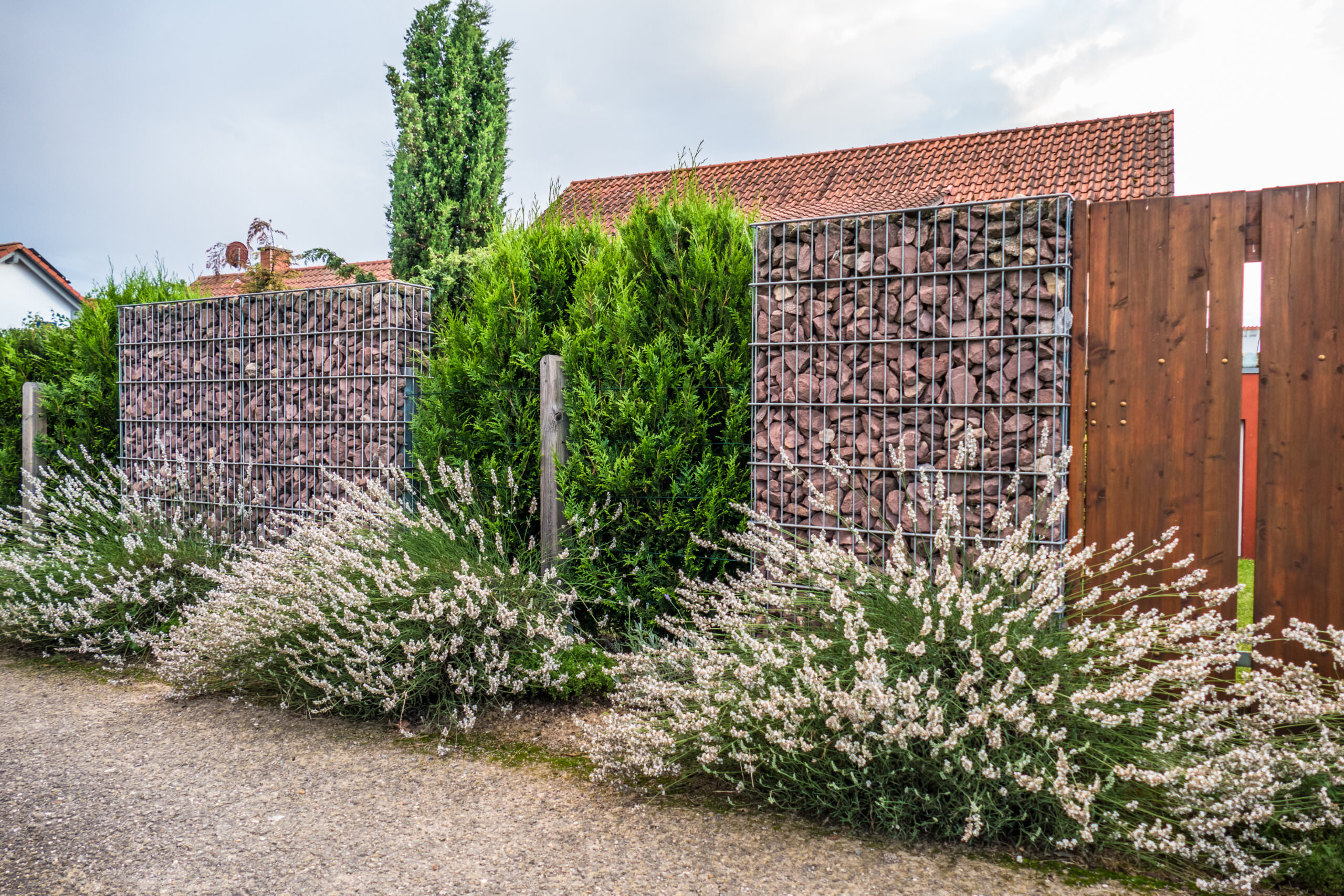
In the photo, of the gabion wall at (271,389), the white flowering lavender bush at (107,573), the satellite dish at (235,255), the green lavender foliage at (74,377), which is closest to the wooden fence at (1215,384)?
the gabion wall at (271,389)

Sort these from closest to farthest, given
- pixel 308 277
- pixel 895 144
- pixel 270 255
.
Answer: pixel 270 255 → pixel 895 144 → pixel 308 277

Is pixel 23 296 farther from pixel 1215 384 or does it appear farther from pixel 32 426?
pixel 1215 384

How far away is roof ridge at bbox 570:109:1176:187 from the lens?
668 inches

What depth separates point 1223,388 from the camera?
341cm

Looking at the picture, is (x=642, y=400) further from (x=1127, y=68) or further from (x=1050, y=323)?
(x=1127, y=68)

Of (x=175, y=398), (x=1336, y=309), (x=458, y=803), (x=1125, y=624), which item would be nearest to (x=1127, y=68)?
(x=1336, y=309)

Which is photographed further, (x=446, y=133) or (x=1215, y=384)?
(x=446, y=133)

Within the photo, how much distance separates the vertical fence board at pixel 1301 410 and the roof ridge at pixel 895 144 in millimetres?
13274

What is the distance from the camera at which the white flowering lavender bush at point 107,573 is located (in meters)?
5.08

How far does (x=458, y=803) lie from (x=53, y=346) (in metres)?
7.88

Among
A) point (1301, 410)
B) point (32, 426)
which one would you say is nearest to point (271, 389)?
point (32, 426)

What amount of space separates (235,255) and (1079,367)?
487 inches

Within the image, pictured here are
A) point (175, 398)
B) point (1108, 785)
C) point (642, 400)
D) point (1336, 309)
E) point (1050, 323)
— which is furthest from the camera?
point (175, 398)

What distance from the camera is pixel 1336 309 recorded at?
10.8ft
